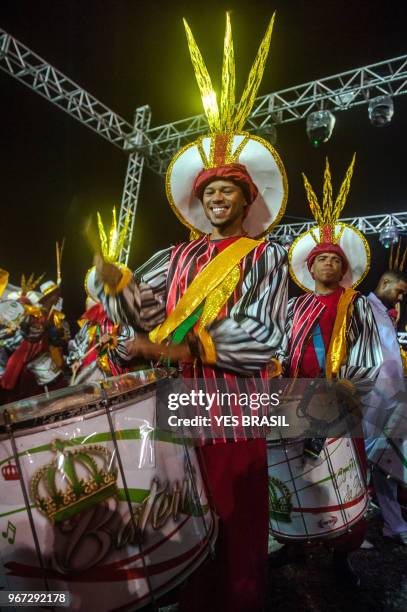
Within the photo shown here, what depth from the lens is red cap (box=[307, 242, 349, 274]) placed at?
11.6ft

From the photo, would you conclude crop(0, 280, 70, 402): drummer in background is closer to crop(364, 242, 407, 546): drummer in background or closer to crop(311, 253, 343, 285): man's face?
crop(311, 253, 343, 285): man's face

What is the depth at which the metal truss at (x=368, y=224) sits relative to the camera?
11.3 m

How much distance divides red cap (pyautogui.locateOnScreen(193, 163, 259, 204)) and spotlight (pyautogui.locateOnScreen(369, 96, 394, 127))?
6756 millimetres

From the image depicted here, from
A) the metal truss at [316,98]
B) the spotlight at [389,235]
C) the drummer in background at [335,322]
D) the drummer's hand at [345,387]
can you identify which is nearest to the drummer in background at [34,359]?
the drummer in background at [335,322]

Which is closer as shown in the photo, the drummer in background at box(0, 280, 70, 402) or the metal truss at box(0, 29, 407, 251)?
the drummer in background at box(0, 280, 70, 402)

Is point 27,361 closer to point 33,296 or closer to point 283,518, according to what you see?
point 33,296

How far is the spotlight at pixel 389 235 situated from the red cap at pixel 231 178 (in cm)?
1048

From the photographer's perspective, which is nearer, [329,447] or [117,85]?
[329,447]

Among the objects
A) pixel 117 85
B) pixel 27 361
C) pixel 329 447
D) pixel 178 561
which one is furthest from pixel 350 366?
pixel 117 85

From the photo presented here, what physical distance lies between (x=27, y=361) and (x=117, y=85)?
593 centimetres

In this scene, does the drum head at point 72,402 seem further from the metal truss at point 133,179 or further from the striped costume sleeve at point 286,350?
the metal truss at point 133,179

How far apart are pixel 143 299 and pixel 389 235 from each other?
436 inches

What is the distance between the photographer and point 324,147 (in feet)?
32.3

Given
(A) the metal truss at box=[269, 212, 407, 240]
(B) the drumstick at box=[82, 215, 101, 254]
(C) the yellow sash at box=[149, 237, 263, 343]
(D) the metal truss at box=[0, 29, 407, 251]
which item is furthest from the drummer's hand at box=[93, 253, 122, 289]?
(A) the metal truss at box=[269, 212, 407, 240]
